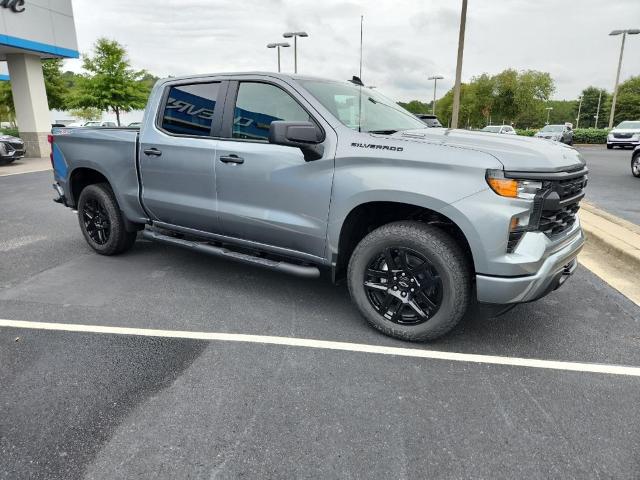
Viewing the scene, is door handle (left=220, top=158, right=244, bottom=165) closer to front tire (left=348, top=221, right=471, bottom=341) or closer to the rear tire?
front tire (left=348, top=221, right=471, bottom=341)

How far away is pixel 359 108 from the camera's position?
388 centimetres

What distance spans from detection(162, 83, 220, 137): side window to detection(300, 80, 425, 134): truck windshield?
36.8 inches

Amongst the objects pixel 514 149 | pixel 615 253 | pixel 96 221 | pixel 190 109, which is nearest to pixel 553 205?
pixel 514 149

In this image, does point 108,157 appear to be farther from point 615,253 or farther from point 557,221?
point 615,253

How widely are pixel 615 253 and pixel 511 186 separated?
3207 mm

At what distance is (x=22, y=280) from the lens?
15.3ft

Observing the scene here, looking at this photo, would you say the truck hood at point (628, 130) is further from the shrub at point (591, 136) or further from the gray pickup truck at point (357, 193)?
→ the gray pickup truck at point (357, 193)

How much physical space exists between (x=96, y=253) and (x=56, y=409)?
10.7 feet

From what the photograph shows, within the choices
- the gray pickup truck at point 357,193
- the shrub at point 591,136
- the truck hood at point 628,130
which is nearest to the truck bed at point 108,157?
the gray pickup truck at point 357,193

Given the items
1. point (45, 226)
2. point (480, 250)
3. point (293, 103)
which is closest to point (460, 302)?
point (480, 250)

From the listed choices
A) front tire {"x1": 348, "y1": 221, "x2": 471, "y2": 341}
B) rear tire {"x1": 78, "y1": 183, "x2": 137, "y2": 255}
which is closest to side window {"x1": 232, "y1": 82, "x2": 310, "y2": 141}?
front tire {"x1": 348, "y1": 221, "x2": 471, "y2": 341}

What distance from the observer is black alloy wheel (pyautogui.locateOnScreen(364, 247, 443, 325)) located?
325 cm

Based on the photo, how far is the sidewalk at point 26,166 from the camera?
14.9 metres

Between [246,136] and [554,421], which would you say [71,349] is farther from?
[554,421]
